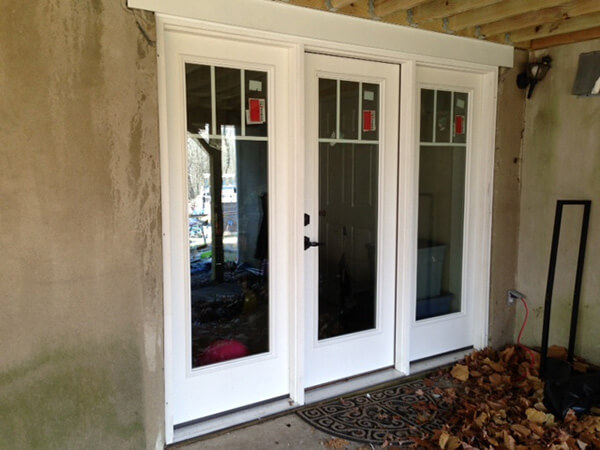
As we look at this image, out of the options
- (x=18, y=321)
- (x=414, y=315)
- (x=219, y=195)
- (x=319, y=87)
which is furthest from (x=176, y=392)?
(x=319, y=87)

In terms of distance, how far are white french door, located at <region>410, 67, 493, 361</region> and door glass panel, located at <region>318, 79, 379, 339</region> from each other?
424 millimetres

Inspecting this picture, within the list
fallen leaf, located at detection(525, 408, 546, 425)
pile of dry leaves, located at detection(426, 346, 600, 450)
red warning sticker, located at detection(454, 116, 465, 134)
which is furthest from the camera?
red warning sticker, located at detection(454, 116, 465, 134)

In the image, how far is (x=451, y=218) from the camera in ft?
11.3

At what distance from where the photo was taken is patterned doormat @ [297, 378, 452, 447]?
2521 millimetres

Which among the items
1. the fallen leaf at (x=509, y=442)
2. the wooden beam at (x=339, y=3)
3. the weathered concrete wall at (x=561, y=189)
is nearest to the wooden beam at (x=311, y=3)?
the wooden beam at (x=339, y=3)

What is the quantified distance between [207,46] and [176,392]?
6.04 feet

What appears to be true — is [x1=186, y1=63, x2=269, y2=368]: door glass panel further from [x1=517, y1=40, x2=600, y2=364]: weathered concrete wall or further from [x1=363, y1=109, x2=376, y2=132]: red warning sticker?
[x1=517, y1=40, x2=600, y2=364]: weathered concrete wall

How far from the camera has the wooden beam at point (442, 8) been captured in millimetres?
2549

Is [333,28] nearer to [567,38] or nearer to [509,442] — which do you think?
[567,38]

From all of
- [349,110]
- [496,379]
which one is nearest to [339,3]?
[349,110]

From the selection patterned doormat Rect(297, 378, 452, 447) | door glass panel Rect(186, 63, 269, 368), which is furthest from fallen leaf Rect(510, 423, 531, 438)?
door glass panel Rect(186, 63, 269, 368)

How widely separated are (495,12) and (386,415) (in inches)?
96.4

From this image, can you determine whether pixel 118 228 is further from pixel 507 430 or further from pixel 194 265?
pixel 507 430

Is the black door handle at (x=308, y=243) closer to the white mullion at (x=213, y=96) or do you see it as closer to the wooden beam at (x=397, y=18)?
the white mullion at (x=213, y=96)
